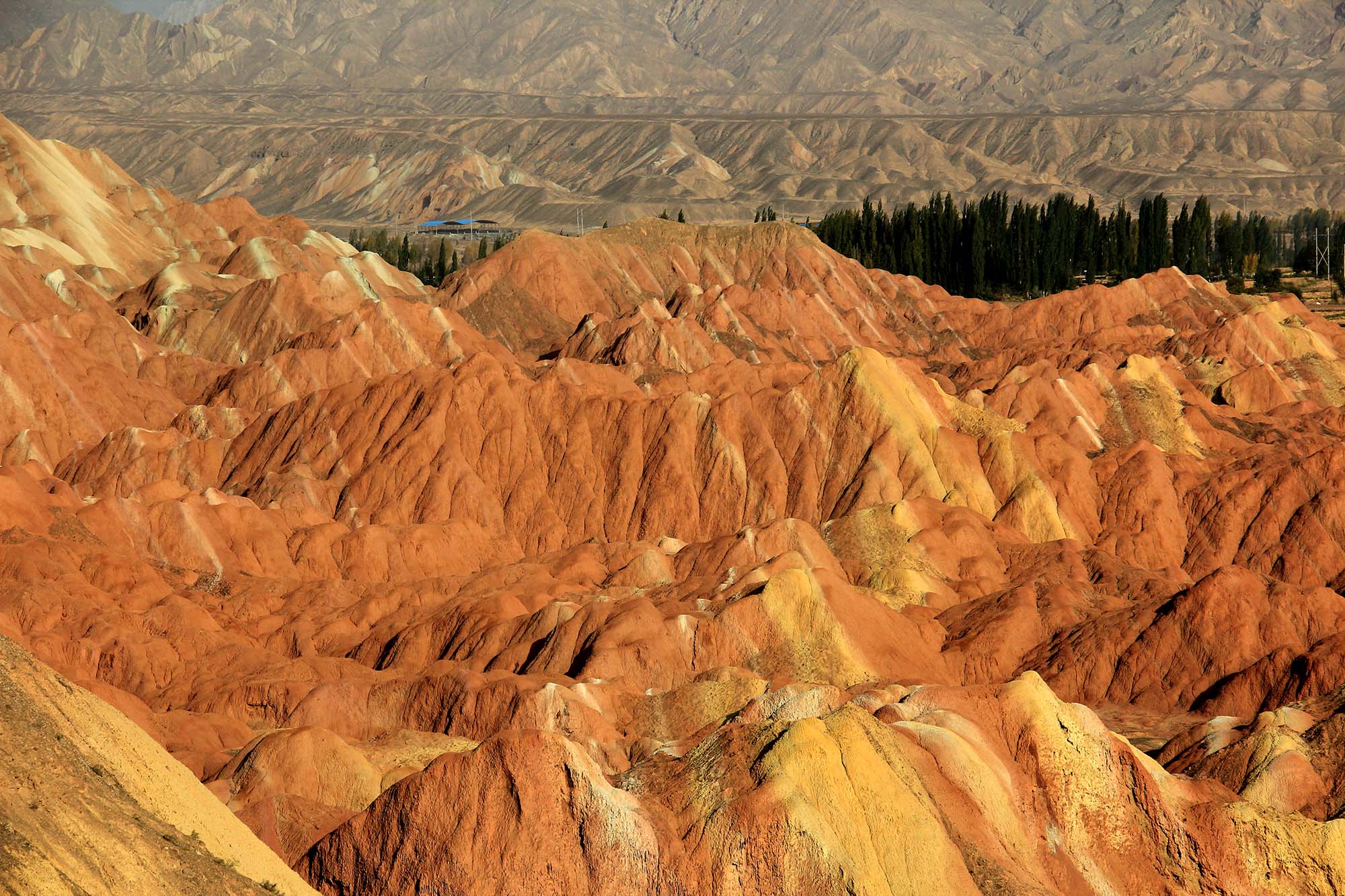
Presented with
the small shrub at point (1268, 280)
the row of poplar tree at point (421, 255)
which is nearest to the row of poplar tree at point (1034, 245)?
the small shrub at point (1268, 280)

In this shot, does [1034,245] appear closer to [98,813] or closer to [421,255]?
[421,255]

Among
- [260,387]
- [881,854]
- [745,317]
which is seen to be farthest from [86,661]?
→ [745,317]

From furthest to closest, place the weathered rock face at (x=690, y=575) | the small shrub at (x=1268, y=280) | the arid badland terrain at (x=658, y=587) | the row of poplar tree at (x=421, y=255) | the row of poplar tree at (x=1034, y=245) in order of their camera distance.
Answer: the row of poplar tree at (x=421, y=255)
the small shrub at (x=1268, y=280)
the row of poplar tree at (x=1034, y=245)
the weathered rock face at (x=690, y=575)
the arid badland terrain at (x=658, y=587)

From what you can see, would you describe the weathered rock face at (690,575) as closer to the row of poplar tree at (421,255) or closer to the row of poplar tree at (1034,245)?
the row of poplar tree at (1034,245)

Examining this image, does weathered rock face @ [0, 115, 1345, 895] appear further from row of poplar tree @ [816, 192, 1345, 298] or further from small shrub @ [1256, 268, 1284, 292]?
small shrub @ [1256, 268, 1284, 292]

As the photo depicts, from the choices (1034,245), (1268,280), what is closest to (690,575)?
(1034,245)

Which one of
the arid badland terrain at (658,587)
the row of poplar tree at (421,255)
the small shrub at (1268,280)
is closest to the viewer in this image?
the arid badland terrain at (658,587)
